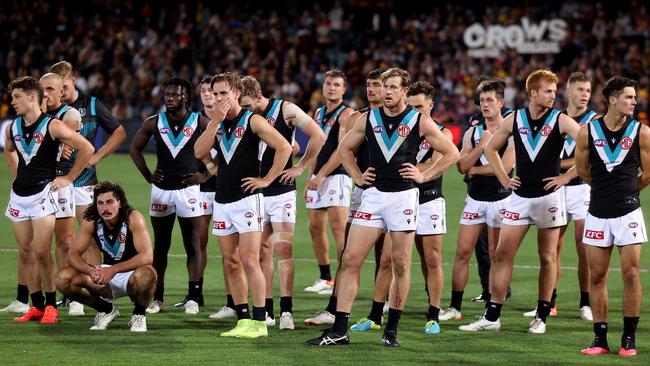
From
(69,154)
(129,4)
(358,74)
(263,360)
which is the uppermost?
(129,4)

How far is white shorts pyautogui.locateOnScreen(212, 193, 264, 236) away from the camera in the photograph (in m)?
9.93

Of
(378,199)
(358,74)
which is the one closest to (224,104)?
(378,199)

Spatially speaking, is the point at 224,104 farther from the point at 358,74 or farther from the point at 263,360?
the point at 358,74

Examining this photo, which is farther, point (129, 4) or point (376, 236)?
point (129, 4)

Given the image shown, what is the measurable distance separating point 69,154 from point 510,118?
4.27m

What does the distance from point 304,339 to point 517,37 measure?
26958mm

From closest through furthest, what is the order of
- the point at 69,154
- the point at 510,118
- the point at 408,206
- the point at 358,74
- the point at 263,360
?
the point at 263,360
the point at 408,206
the point at 510,118
the point at 69,154
the point at 358,74

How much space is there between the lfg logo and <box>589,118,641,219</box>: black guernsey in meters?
26.3

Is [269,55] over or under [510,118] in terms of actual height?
over

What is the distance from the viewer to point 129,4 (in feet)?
129

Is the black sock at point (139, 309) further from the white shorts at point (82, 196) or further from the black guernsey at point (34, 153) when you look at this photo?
the white shorts at point (82, 196)

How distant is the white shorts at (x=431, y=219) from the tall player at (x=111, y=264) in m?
2.53

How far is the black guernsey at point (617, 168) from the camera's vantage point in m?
9.14

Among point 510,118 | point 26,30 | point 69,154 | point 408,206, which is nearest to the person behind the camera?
point 408,206
